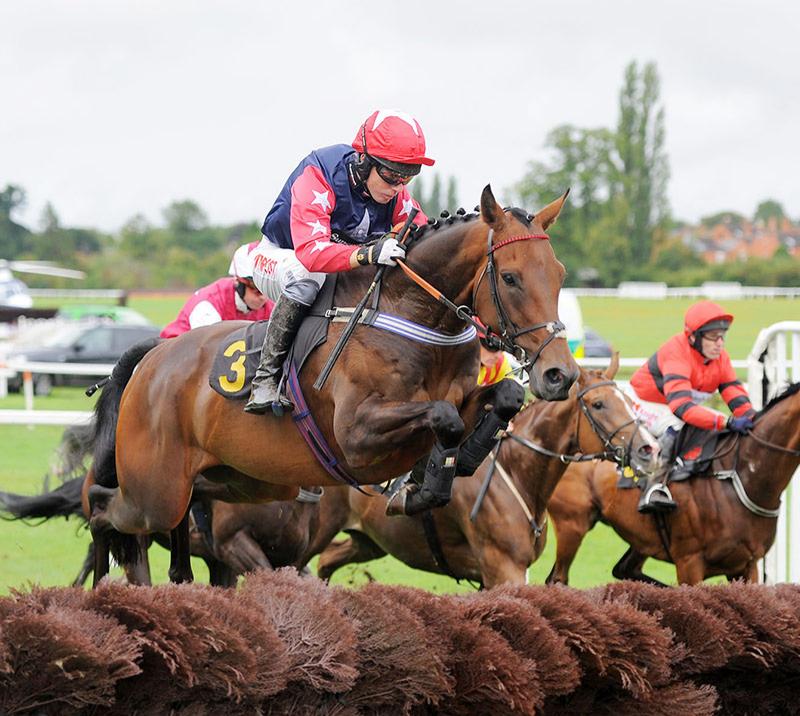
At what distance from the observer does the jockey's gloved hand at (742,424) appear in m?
7.53

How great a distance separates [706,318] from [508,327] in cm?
365

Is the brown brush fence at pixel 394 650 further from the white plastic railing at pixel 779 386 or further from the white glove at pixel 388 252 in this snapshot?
the white plastic railing at pixel 779 386

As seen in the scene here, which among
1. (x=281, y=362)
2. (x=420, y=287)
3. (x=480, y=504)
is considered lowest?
(x=480, y=504)

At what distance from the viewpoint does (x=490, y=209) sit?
448cm

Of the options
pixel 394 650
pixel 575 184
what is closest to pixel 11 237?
pixel 575 184

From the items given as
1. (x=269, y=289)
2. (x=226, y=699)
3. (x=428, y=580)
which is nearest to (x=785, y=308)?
(x=428, y=580)

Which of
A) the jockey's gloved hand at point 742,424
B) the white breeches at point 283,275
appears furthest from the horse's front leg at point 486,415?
the jockey's gloved hand at point 742,424

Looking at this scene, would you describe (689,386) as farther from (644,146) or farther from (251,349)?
(644,146)

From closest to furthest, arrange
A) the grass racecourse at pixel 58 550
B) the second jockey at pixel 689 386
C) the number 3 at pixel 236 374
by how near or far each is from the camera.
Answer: the number 3 at pixel 236 374, the second jockey at pixel 689 386, the grass racecourse at pixel 58 550

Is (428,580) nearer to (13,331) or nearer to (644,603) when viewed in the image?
(644,603)

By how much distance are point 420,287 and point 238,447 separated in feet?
3.67

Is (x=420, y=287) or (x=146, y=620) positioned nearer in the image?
(x=146, y=620)

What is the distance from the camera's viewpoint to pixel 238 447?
512cm

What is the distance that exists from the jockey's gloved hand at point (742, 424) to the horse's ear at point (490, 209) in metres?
3.62
